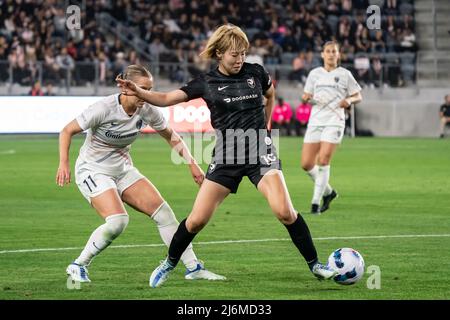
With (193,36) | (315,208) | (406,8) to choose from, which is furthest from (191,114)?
(315,208)

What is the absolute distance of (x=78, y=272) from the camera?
10.3 m

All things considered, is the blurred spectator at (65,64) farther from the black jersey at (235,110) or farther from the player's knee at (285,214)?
the player's knee at (285,214)

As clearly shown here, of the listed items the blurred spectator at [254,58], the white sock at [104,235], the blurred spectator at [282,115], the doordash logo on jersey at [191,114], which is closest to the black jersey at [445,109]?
the blurred spectator at [282,115]

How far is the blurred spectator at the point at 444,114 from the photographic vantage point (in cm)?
3881

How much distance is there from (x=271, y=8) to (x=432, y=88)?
24.1 feet

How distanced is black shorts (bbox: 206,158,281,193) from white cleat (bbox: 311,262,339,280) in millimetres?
889

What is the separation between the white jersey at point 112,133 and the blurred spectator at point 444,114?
29.0 m

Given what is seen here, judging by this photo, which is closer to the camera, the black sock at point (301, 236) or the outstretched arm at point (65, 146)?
the black sock at point (301, 236)

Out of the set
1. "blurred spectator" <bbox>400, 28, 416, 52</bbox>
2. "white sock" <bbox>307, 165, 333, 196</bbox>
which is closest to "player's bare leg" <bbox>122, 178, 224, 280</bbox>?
"white sock" <bbox>307, 165, 333, 196</bbox>

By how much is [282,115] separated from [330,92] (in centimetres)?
2226

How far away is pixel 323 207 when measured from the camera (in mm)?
17391

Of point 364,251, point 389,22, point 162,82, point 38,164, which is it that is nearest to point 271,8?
point 389,22

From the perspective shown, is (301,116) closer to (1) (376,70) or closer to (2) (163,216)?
(1) (376,70)

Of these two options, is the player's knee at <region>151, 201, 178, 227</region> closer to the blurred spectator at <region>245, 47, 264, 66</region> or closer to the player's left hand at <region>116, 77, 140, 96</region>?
the player's left hand at <region>116, 77, 140, 96</region>
